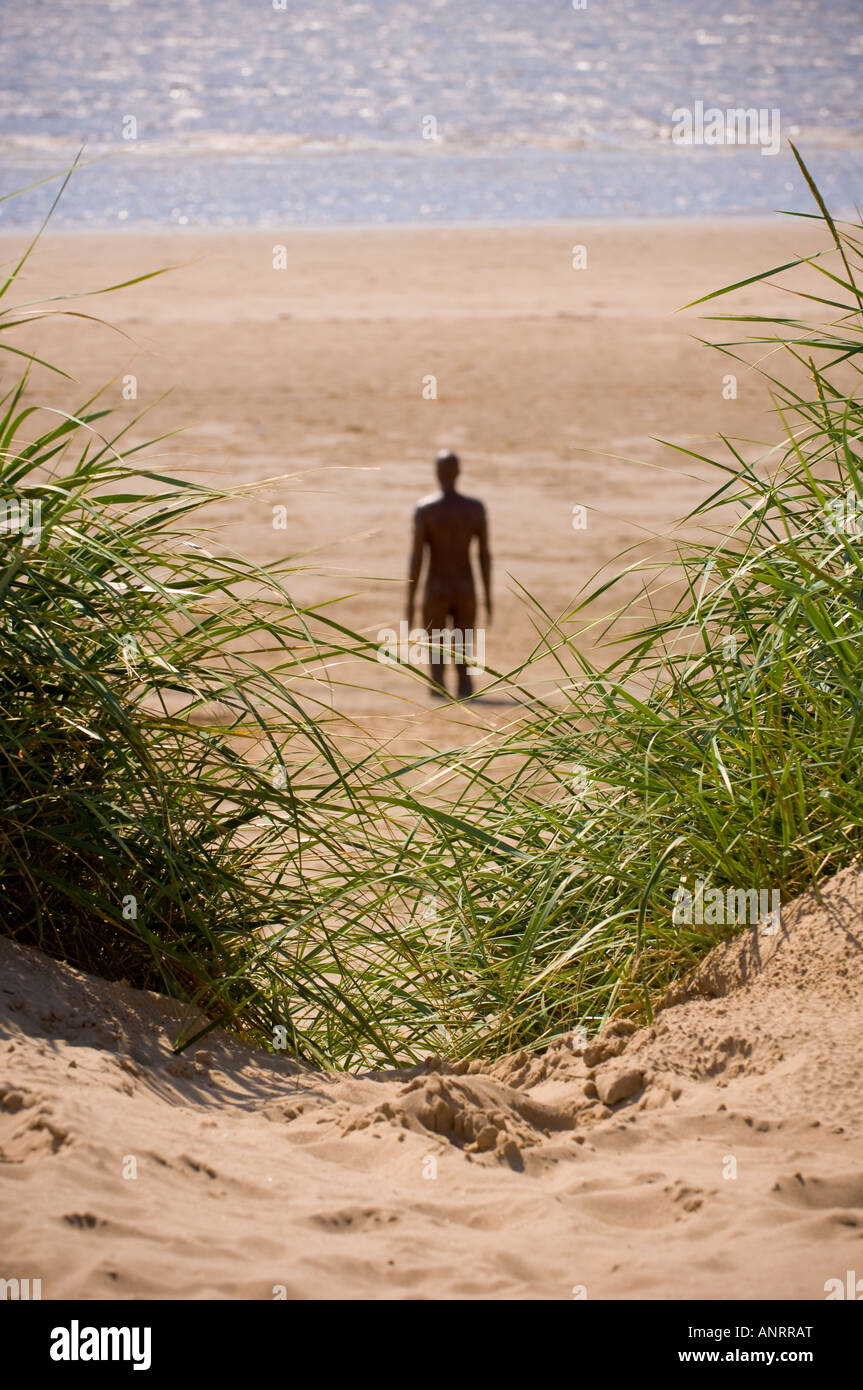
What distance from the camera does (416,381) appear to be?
15.4 metres

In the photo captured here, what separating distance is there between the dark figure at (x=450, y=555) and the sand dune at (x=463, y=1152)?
19.8 ft

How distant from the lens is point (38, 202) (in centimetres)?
2748

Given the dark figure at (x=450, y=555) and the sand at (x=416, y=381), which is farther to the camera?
the sand at (x=416, y=381)

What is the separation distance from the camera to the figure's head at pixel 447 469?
27.9 feet

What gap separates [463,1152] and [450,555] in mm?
6820

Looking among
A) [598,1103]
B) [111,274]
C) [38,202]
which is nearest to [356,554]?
[598,1103]

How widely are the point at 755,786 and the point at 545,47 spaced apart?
67.5m

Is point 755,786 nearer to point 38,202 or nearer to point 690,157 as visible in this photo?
point 38,202

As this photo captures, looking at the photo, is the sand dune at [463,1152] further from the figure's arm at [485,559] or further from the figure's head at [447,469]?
the figure's arm at [485,559]

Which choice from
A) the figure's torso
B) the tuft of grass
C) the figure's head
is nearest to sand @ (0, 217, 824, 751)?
the figure's torso

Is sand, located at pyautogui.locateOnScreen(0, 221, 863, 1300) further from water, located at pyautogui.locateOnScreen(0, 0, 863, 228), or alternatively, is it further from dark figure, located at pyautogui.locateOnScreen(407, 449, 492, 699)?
water, located at pyautogui.locateOnScreen(0, 0, 863, 228)

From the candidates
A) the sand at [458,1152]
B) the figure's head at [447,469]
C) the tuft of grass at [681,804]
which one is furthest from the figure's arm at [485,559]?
the sand at [458,1152]

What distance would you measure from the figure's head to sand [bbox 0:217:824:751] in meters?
1.09

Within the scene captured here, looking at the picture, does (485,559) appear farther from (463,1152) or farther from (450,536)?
(463,1152)
